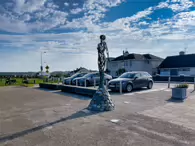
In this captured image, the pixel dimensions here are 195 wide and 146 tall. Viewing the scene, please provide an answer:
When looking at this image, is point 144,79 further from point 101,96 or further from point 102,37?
point 101,96

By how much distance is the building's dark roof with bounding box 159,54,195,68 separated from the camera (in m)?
31.5

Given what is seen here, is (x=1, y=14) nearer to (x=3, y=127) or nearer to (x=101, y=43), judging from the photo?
(x=101, y=43)

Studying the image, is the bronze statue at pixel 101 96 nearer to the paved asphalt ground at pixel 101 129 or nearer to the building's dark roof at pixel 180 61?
the paved asphalt ground at pixel 101 129

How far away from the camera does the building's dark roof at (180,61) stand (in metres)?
31.5

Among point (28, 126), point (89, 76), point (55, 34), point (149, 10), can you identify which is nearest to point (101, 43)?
point (28, 126)

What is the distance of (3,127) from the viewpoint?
4.88 meters

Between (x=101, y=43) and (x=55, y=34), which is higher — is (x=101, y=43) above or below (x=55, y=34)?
below

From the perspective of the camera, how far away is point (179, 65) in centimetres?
3275

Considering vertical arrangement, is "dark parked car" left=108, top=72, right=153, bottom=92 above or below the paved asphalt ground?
above

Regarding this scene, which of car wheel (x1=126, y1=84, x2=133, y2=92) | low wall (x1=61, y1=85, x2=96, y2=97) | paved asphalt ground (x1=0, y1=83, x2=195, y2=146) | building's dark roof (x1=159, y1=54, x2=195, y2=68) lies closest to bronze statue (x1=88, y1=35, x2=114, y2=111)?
paved asphalt ground (x1=0, y1=83, x2=195, y2=146)

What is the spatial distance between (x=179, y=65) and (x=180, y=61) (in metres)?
1.35

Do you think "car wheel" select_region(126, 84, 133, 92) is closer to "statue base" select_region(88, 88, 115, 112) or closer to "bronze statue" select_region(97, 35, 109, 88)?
"bronze statue" select_region(97, 35, 109, 88)

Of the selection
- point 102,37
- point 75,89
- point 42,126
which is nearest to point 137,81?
point 75,89

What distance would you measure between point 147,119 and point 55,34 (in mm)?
17521
